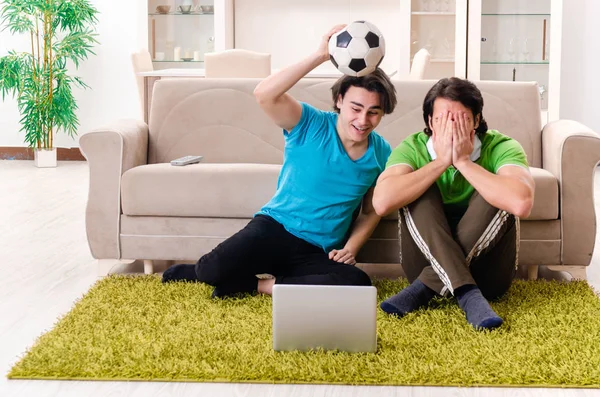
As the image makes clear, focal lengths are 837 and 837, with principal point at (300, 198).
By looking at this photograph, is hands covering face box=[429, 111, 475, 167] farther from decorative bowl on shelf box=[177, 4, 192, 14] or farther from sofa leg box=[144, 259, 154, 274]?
decorative bowl on shelf box=[177, 4, 192, 14]

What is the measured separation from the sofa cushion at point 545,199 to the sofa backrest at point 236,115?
534 mm

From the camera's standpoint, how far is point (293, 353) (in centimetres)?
216

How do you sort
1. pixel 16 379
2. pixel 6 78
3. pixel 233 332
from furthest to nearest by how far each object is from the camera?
1. pixel 6 78
2. pixel 233 332
3. pixel 16 379

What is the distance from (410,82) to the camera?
3.48 meters

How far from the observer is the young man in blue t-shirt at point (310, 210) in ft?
8.63

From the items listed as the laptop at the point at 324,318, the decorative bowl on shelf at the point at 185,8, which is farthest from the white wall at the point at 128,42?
the laptop at the point at 324,318

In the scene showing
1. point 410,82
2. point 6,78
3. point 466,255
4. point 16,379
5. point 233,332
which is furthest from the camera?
point 6,78

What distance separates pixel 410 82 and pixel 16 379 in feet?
6.75

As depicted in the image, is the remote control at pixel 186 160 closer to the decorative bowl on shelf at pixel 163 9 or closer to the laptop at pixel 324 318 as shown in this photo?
the laptop at pixel 324 318

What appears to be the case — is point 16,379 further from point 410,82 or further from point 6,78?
point 6,78

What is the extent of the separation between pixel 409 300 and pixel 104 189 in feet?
4.10

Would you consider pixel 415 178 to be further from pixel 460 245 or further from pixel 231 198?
pixel 231 198

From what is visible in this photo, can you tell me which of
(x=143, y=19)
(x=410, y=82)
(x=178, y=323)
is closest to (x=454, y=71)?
(x=143, y=19)

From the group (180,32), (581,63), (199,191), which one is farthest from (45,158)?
(581,63)
